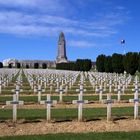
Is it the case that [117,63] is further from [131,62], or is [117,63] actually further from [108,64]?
[131,62]

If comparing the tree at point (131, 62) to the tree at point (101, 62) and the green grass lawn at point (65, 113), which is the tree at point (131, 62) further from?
the green grass lawn at point (65, 113)

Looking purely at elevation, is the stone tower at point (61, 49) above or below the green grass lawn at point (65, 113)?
above

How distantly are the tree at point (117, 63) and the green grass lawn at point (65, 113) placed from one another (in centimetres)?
3666

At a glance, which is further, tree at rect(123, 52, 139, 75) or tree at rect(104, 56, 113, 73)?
tree at rect(104, 56, 113, 73)

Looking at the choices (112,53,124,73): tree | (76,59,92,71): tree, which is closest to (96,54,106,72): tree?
(112,53,124,73): tree

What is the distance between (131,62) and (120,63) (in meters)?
5.41

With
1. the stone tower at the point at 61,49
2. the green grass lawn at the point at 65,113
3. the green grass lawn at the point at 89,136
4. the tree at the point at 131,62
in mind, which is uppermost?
the stone tower at the point at 61,49

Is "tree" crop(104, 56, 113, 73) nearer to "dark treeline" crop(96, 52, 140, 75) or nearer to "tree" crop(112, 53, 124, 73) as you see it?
"dark treeline" crop(96, 52, 140, 75)

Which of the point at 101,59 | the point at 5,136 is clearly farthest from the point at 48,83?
the point at 101,59

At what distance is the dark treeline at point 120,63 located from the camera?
4956cm

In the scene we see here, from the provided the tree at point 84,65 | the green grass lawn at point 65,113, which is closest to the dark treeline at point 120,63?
the tree at point 84,65

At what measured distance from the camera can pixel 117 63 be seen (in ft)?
180

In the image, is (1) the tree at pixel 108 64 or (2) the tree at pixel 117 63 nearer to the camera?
(2) the tree at pixel 117 63

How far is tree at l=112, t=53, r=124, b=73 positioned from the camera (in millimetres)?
54562
